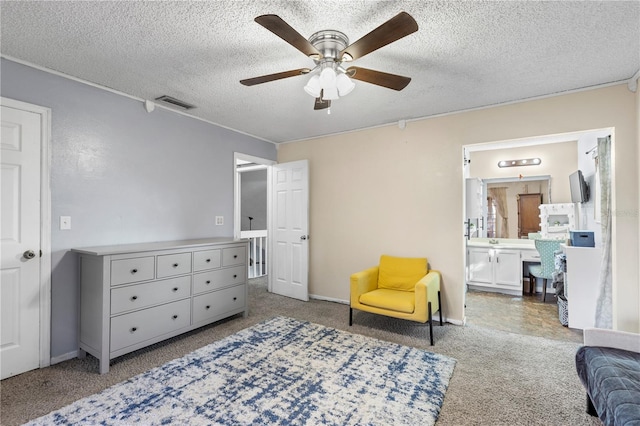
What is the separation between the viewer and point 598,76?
99.0 inches

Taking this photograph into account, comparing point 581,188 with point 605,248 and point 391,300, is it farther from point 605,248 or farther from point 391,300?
point 391,300

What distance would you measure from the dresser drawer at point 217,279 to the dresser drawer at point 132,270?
484mm

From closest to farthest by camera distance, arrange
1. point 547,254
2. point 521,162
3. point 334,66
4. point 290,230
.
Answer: point 334,66
point 547,254
point 290,230
point 521,162

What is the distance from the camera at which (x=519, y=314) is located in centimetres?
375

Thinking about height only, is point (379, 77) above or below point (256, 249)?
above

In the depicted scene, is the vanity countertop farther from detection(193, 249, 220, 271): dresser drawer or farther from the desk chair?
detection(193, 249, 220, 271): dresser drawer

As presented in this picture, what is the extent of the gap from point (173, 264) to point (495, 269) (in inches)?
184

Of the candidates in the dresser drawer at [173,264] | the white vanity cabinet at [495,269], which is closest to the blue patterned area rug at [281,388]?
the dresser drawer at [173,264]

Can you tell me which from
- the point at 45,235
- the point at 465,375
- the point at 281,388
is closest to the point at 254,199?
the point at 45,235

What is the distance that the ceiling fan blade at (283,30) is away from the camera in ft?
4.57

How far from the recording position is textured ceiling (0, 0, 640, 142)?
1722mm

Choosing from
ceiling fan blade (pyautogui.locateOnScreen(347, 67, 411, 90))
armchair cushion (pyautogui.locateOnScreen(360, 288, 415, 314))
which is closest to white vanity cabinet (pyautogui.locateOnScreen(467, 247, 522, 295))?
armchair cushion (pyautogui.locateOnScreen(360, 288, 415, 314))

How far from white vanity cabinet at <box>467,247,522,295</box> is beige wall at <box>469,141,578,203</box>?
1.12 m

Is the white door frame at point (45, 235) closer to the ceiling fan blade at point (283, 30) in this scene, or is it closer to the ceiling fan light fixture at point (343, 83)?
the ceiling fan blade at point (283, 30)
